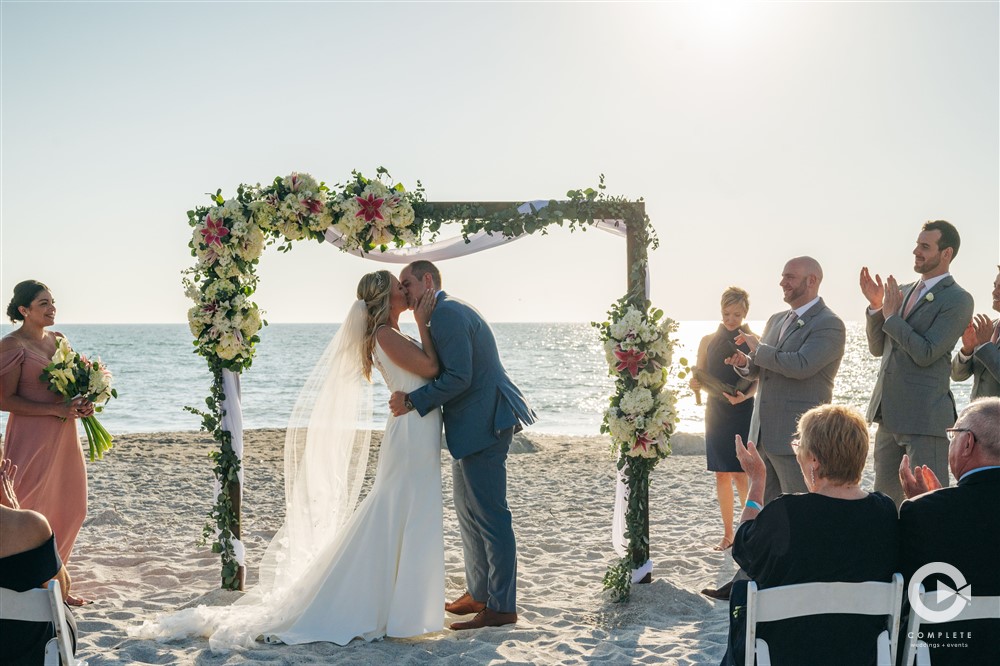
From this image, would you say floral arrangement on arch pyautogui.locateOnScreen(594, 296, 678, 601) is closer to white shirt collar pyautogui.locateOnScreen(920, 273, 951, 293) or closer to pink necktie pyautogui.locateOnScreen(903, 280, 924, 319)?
pink necktie pyautogui.locateOnScreen(903, 280, 924, 319)

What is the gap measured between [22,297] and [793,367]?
5192 mm

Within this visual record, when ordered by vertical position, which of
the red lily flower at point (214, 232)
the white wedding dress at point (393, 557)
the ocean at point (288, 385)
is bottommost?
the ocean at point (288, 385)

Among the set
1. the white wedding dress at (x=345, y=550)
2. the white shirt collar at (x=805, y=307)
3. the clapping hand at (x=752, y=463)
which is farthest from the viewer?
the white shirt collar at (x=805, y=307)

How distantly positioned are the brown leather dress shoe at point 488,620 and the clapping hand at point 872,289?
3067 millimetres

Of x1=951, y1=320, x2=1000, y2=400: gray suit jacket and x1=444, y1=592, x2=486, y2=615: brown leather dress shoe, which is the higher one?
x1=951, y1=320, x2=1000, y2=400: gray suit jacket

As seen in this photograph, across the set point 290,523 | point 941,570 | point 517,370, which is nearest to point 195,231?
point 290,523

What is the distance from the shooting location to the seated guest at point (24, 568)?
3.25 metres

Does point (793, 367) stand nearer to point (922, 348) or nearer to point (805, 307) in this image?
point (805, 307)

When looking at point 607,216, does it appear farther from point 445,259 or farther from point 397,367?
point 397,367

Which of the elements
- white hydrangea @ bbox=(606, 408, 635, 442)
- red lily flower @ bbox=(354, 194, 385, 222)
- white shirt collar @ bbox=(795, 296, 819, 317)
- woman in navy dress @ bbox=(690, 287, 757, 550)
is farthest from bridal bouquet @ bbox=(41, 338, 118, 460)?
white shirt collar @ bbox=(795, 296, 819, 317)

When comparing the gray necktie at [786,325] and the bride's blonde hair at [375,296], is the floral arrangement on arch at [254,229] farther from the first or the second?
the gray necktie at [786,325]

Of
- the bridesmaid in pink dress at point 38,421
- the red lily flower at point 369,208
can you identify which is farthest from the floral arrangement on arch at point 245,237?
the bridesmaid in pink dress at point 38,421

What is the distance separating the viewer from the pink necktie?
555 centimetres

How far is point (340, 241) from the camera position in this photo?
623cm
